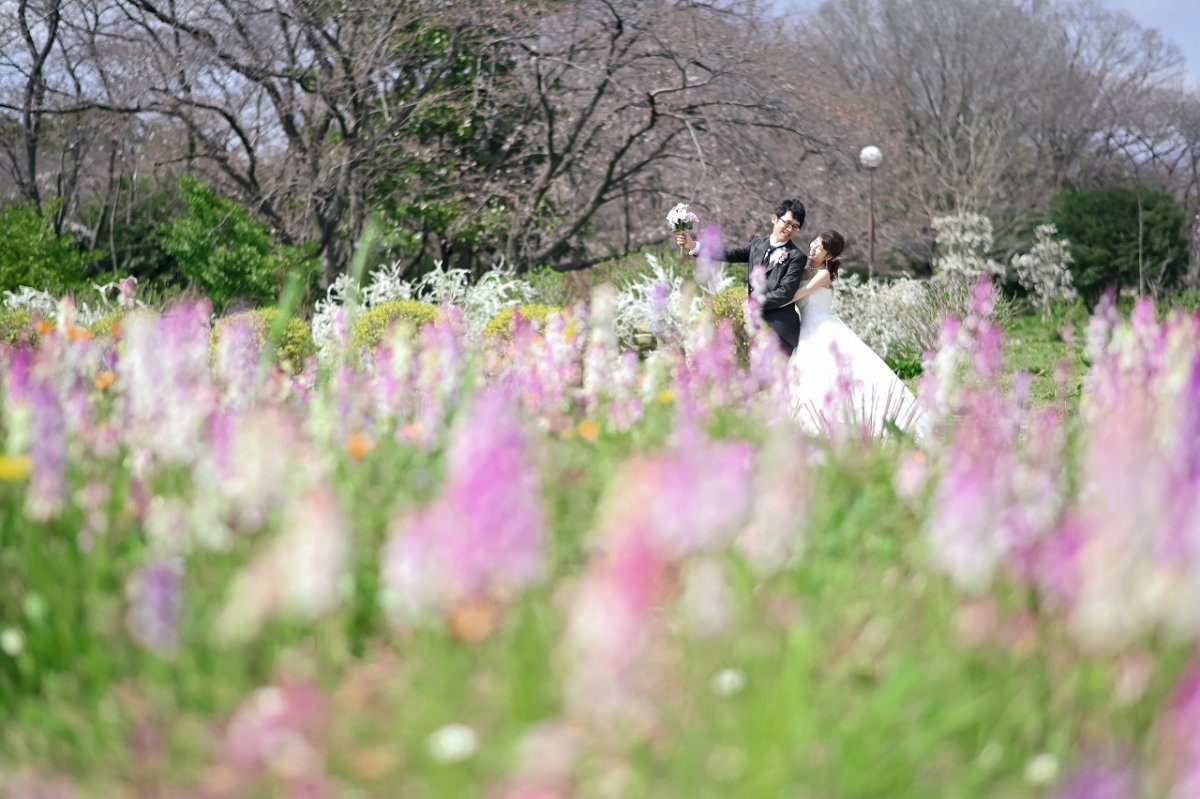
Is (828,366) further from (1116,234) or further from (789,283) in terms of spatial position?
(1116,234)

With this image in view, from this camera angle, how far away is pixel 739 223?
14422 millimetres

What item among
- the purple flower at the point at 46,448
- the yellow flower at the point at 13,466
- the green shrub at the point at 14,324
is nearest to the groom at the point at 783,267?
the green shrub at the point at 14,324

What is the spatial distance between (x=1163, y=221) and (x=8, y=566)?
26.4 metres

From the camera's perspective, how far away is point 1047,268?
2272 centimetres

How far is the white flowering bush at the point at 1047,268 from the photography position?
73.9 feet

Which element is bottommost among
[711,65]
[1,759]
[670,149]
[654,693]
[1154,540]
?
[1,759]

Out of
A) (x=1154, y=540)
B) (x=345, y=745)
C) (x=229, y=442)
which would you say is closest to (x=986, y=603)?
(x=1154, y=540)

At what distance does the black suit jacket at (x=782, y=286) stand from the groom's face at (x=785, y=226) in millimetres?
61

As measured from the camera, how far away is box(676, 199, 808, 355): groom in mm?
7840

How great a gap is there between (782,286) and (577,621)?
21.0 feet

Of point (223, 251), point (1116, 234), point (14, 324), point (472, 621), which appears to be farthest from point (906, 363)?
point (1116, 234)

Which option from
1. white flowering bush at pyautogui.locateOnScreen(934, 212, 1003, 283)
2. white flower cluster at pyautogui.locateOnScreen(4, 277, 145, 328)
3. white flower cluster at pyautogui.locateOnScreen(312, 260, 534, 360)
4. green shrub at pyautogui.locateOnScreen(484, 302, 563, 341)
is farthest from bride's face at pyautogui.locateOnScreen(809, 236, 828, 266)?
white flowering bush at pyautogui.locateOnScreen(934, 212, 1003, 283)

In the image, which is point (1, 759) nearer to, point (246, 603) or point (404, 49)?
point (246, 603)

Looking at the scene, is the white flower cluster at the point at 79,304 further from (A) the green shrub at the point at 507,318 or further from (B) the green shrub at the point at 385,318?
(A) the green shrub at the point at 507,318
